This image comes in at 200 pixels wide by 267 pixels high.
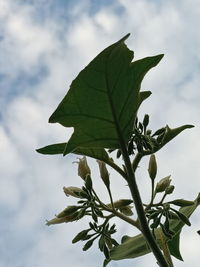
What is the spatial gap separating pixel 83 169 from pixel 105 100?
23.6 inches

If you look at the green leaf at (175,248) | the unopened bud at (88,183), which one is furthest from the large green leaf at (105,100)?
the green leaf at (175,248)

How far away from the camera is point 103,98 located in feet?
6.43

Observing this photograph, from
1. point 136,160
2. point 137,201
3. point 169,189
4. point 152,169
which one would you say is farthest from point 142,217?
point 152,169

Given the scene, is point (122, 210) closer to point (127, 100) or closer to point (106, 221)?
point (106, 221)

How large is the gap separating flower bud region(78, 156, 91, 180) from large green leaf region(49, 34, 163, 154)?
0.44 metres

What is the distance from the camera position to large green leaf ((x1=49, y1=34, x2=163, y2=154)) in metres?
1.81

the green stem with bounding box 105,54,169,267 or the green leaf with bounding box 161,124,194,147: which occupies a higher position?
the green leaf with bounding box 161,124,194,147

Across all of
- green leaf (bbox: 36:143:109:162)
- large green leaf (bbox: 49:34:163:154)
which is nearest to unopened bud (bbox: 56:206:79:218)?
green leaf (bbox: 36:143:109:162)

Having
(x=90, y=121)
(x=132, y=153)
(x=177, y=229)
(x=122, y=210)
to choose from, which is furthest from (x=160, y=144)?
(x=177, y=229)

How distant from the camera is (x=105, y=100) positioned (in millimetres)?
1978

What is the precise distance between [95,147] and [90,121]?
0.12 meters

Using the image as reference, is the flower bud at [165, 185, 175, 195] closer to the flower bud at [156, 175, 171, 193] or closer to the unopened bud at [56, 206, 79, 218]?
the flower bud at [156, 175, 171, 193]

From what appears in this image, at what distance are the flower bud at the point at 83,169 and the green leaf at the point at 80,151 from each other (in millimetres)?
283

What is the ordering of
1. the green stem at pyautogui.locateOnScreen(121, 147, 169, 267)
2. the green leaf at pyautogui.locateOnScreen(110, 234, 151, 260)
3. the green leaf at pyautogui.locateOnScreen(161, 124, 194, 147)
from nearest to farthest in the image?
1. the green stem at pyautogui.locateOnScreen(121, 147, 169, 267)
2. the green leaf at pyautogui.locateOnScreen(161, 124, 194, 147)
3. the green leaf at pyautogui.locateOnScreen(110, 234, 151, 260)
